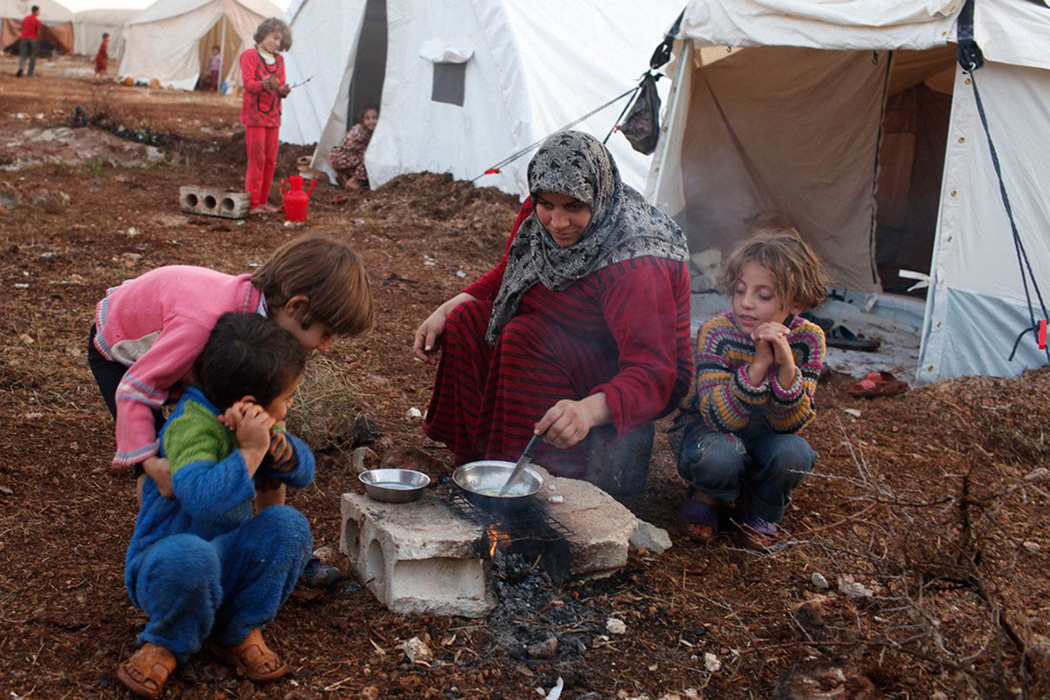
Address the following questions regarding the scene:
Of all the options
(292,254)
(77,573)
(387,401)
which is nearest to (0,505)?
(77,573)

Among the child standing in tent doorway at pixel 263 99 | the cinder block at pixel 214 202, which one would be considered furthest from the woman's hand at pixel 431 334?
the child standing in tent doorway at pixel 263 99

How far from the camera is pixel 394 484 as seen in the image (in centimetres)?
279

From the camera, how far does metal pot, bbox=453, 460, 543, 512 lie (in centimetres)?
274

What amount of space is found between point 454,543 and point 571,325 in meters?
1.02

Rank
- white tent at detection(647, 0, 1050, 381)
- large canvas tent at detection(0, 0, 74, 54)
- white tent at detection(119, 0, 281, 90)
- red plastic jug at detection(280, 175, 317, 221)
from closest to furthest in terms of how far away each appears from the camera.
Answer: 1. white tent at detection(647, 0, 1050, 381)
2. red plastic jug at detection(280, 175, 317, 221)
3. white tent at detection(119, 0, 281, 90)
4. large canvas tent at detection(0, 0, 74, 54)

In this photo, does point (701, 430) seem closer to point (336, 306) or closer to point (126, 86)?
point (336, 306)

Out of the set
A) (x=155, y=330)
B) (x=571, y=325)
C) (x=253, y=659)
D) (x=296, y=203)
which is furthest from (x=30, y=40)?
(x=253, y=659)

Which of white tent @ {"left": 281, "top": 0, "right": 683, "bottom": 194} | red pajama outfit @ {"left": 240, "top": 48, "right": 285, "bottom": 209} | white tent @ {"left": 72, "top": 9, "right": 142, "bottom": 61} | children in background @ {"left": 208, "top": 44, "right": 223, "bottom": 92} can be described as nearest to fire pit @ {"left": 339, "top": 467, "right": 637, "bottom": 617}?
red pajama outfit @ {"left": 240, "top": 48, "right": 285, "bottom": 209}

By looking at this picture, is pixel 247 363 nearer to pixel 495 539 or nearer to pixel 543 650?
pixel 495 539

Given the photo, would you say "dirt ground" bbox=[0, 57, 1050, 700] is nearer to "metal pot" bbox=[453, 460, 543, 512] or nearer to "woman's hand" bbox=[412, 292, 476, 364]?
"metal pot" bbox=[453, 460, 543, 512]

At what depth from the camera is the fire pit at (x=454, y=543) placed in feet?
8.32

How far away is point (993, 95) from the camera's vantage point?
510cm

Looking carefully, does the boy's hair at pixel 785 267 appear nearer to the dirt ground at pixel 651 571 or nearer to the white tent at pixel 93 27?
the dirt ground at pixel 651 571

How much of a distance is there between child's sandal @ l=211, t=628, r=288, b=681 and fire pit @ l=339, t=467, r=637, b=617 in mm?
401
